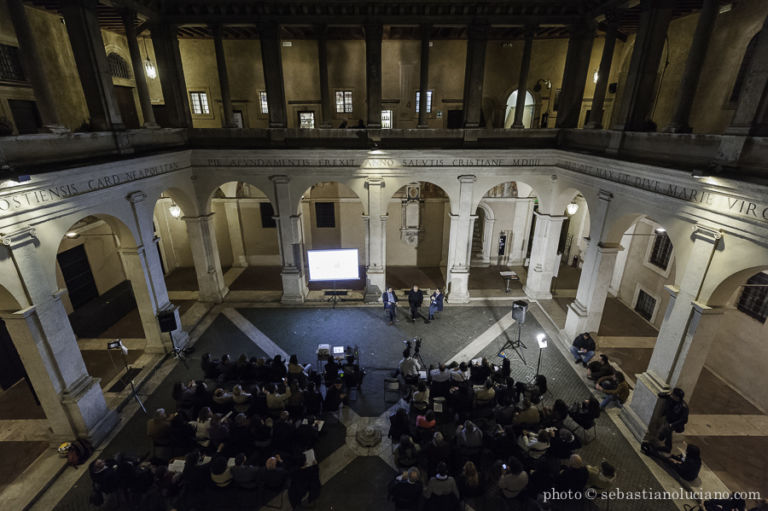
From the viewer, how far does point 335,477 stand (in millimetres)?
8531

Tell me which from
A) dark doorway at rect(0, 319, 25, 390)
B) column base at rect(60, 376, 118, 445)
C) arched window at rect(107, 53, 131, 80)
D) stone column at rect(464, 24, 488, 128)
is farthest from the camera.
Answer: arched window at rect(107, 53, 131, 80)

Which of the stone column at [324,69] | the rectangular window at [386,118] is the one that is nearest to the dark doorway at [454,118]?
the rectangular window at [386,118]

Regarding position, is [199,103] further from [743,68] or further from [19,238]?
[743,68]

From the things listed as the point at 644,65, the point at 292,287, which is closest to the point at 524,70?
the point at 644,65

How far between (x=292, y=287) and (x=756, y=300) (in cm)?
1585

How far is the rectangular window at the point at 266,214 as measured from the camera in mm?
19450

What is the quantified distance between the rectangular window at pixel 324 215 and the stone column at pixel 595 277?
12.2 meters

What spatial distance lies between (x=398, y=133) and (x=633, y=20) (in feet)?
31.8

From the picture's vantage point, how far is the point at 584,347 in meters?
11.9

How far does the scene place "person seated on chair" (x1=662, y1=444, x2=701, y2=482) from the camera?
812cm

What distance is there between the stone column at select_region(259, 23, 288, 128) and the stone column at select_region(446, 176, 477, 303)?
7.44 meters

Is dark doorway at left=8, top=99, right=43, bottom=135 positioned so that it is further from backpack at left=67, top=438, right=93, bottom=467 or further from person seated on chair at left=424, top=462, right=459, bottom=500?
person seated on chair at left=424, top=462, right=459, bottom=500

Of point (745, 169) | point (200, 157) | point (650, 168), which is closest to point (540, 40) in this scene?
point (650, 168)

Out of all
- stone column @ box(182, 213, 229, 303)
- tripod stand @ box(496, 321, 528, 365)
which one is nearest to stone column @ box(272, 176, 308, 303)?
stone column @ box(182, 213, 229, 303)
